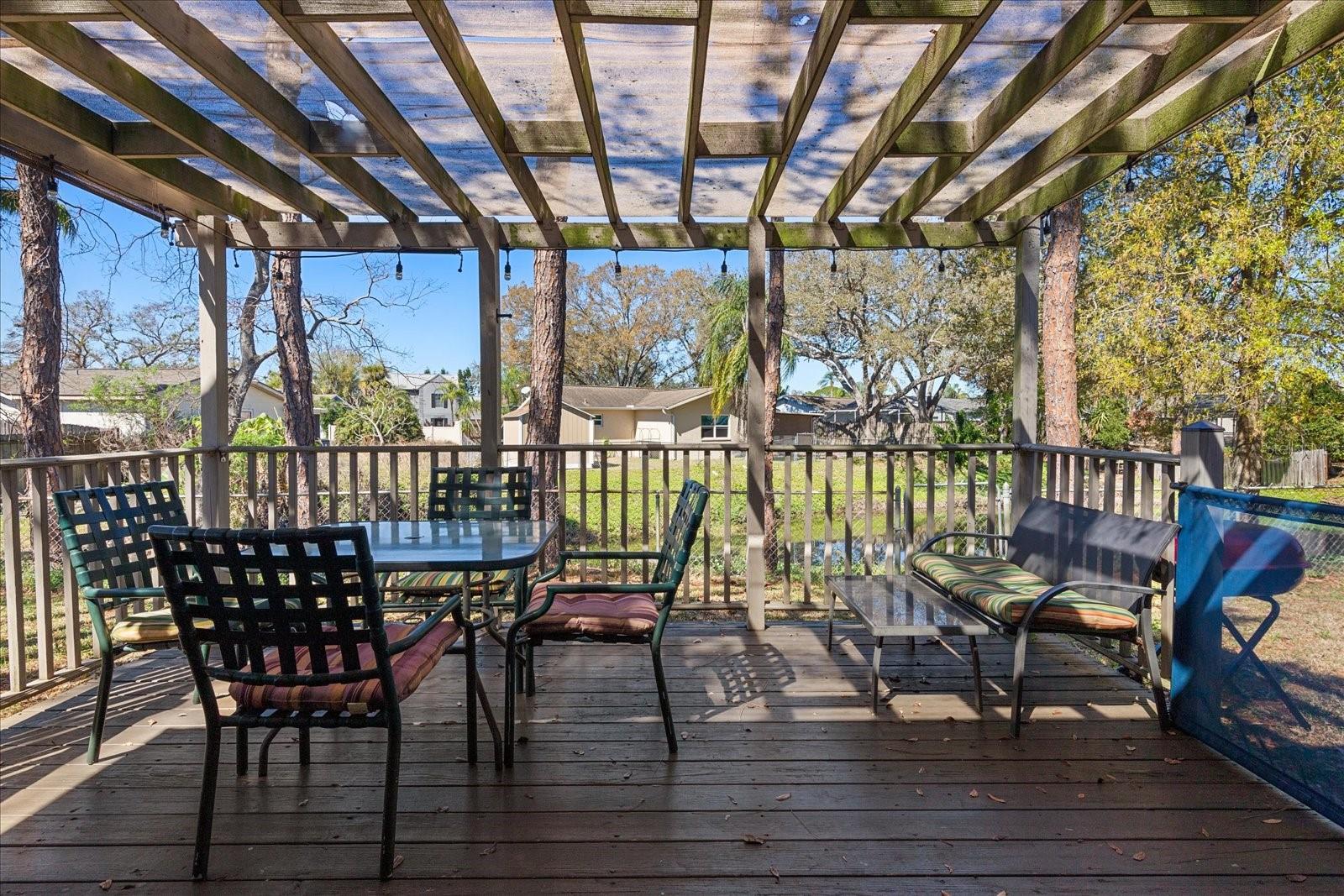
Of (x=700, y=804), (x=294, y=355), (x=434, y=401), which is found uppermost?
(x=434, y=401)

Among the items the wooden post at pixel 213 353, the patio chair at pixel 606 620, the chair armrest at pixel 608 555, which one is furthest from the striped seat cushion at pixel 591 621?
the wooden post at pixel 213 353

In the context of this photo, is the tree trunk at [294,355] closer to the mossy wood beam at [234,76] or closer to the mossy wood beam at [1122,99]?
the mossy wood beam at [234,76]

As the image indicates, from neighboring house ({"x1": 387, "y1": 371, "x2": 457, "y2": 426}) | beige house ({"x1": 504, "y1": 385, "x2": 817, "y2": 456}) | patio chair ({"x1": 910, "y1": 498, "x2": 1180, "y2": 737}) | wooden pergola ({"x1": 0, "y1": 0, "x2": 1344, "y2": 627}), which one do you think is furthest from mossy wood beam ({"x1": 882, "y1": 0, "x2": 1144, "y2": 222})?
neighboring house ({"x1": 387, "y1": 371, "x2": 457, "y2": 426})

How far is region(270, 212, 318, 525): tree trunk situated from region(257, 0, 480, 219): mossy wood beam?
5.41m

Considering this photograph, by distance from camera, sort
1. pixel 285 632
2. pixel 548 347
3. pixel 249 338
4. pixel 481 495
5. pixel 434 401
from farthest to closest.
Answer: pixel 434 401
pixel 249 338
pixel 548 347
pixel 481 495
pixel 285 632

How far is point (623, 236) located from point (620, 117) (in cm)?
116

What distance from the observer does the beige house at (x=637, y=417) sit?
28.6 m

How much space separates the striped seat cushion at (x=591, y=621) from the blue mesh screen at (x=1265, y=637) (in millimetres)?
1910

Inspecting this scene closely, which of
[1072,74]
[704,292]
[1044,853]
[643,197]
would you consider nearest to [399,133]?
[643,197]

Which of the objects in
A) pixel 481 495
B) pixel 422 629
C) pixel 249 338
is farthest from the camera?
pixel 249 338

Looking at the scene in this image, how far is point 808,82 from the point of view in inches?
101

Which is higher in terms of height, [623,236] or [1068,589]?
[623,236]

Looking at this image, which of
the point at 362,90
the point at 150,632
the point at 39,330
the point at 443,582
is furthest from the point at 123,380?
the point at 362,90

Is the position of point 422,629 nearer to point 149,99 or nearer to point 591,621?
point 591,621
